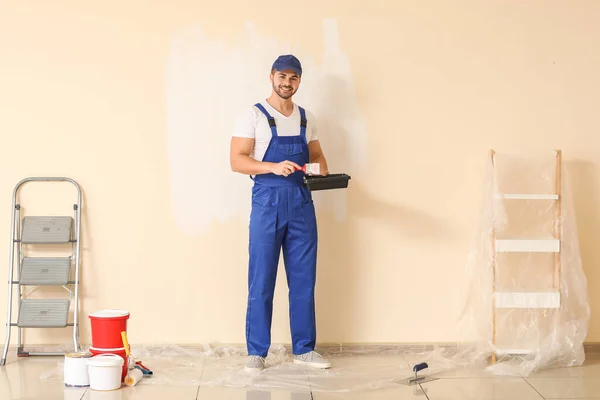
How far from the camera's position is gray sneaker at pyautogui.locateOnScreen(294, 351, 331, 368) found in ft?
13.4

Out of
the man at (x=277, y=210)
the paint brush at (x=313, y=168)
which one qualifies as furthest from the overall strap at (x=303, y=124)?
the paint brush at (x=313, y=168)

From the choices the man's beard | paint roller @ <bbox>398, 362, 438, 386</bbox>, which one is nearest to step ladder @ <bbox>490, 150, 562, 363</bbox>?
paint roller @ <bbox>398, 362, 438, 386</bbox>

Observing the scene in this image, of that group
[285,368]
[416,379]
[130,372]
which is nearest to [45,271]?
[130,372]

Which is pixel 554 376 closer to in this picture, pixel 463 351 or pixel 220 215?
pixel 463 351

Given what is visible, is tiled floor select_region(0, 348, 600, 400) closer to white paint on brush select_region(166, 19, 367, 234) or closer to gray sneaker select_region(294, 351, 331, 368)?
gray sneaker select_region(294, 351, 331, 368)

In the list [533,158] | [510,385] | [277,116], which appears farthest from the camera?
Result: [533,158]

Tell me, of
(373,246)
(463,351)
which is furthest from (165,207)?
(463,351)

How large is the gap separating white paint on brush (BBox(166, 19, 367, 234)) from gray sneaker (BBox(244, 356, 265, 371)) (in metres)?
0.79

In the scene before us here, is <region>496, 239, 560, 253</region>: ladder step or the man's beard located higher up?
the man's beard

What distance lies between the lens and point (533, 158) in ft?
14.3

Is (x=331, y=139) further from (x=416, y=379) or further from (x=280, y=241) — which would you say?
(x=416, y=379)

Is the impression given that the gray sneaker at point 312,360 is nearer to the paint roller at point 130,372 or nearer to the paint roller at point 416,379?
the paint roller at point 416,379

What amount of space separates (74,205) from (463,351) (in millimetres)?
2214

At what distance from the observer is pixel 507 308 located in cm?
432
